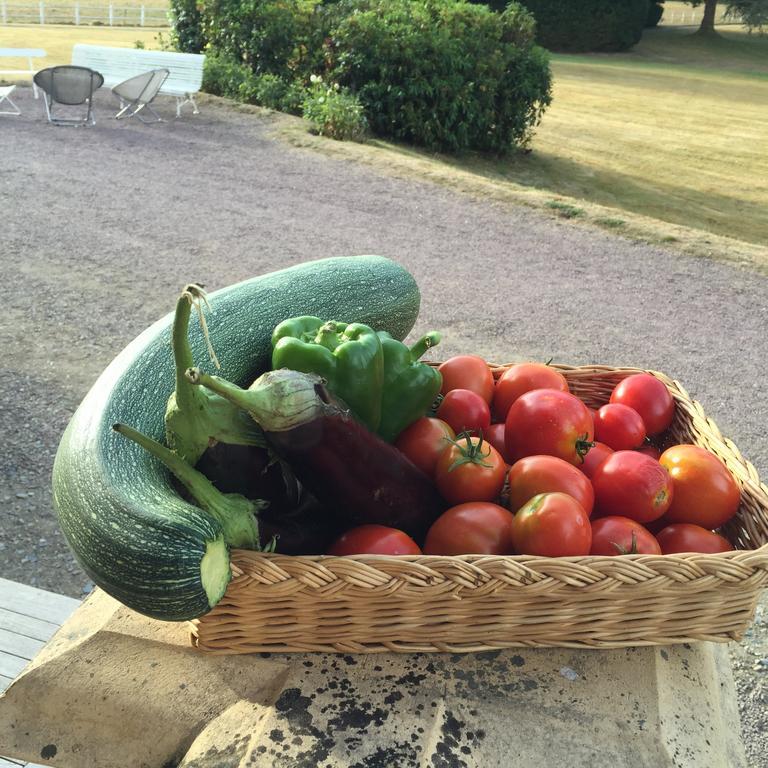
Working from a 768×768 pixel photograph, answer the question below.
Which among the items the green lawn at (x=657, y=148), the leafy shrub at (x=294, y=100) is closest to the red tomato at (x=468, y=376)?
the green lawn at (x=657, y=148)

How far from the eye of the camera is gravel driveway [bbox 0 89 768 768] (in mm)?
4105

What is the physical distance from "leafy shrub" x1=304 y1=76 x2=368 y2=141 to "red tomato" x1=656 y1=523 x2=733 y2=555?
9.09 m

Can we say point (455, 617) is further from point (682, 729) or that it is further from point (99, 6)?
point (99, 6)

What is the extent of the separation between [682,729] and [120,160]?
8.76 meters

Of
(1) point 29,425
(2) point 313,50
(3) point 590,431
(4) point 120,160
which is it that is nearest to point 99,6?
(2) point 313,50

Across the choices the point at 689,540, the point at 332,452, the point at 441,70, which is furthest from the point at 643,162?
the point at 332,452

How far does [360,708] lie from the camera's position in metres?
1.57

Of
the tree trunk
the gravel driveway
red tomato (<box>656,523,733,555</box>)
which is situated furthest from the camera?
the tree trunk

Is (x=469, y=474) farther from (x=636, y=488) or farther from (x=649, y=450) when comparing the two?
(x=649, y=450)

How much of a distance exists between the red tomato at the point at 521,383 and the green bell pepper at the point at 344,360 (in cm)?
49

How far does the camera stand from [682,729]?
1577 millimetres

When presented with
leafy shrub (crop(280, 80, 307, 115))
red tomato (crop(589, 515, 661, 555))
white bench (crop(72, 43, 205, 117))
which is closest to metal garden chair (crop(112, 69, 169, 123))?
white bench (crop(72, 43, 205, 117))

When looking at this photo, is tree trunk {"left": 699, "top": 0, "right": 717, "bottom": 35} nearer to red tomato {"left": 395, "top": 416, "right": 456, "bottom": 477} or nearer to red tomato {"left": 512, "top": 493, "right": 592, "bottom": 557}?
red tomato {"left": 395, "top": 416, "right": 456, "bottom": 477}

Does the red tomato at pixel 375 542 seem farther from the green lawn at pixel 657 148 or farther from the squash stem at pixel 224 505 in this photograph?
the green lawn at pixel 657 148
